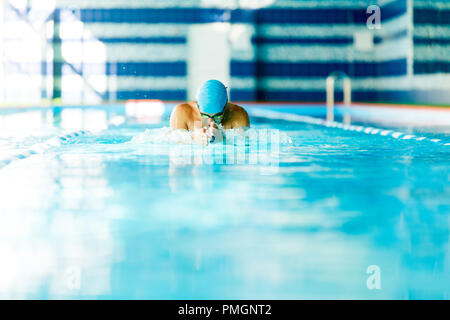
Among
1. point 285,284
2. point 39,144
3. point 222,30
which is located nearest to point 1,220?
point 285,284

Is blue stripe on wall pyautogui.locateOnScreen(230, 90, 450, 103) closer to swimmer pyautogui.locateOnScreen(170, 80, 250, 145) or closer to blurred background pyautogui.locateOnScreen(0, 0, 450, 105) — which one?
blurred background pyautogui.locateOnScreen(0, 0, 450, 105)

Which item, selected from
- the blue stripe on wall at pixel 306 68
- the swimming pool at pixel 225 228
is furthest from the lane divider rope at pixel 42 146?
the blue stripe on wall at pixel 306 68

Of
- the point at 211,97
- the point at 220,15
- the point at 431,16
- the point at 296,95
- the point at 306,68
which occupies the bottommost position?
the point at 211,97

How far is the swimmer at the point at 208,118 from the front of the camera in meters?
7.16

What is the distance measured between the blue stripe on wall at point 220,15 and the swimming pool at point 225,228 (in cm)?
2034

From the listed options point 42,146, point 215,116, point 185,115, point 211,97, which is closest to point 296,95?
point 42,146

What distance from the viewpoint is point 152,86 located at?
27.1m

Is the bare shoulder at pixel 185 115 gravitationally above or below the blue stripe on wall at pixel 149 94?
below

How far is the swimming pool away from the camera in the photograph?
91.3 inches

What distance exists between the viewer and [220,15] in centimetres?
2656

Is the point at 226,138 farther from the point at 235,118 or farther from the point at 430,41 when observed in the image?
the point at 430,41

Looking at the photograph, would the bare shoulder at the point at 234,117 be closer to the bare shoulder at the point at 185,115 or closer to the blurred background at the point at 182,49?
the bare shoulder at the point at 185,115

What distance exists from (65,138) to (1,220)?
6.04 m

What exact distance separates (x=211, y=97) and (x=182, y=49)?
2020 cm
